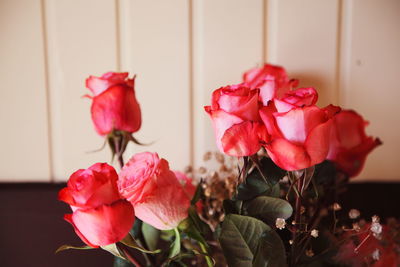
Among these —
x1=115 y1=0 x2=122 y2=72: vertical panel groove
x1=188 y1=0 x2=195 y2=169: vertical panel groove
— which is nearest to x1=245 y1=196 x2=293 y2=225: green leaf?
x1=188 y1=0 x2=195 y2=169: vertical panel groove

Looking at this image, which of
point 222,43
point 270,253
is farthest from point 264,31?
point 270,253

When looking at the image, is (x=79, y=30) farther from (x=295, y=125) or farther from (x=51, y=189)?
(x=295, y=125)

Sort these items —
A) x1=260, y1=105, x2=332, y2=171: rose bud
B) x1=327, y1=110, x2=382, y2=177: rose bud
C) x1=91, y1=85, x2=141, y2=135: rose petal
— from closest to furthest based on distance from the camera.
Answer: x1=260, y1=105, x2=332, y2=171: rose bud
x1=91, y1=85, x2=141, y2=135: rose petal
x1=327, y1=110, x2=382, y2=177: rose bud

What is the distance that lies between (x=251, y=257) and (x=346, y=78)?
43 cm

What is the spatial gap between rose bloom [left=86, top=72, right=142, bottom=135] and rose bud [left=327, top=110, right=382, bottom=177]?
344mm

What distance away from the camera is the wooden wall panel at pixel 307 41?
0.63 m

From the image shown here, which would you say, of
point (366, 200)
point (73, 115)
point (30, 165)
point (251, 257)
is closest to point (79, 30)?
point (73, 115)

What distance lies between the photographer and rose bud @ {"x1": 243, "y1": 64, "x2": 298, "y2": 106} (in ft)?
1.73

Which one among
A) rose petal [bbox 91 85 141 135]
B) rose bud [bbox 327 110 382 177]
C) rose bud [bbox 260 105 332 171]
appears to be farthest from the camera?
rose bud [bbox 327 110 382 177]

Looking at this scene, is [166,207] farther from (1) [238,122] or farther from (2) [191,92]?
(2) [191,92]

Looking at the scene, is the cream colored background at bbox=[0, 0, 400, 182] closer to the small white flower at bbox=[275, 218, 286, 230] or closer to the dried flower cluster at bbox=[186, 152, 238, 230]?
the dried flower cluster at bbox=[186, 152, 238, 230]

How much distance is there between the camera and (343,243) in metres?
0.46

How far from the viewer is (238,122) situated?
0.37m

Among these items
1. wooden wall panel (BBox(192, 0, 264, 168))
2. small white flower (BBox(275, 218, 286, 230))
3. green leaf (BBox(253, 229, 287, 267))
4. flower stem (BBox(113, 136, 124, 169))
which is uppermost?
wooden wall panel (BBox(192, 0, 264, 168))
